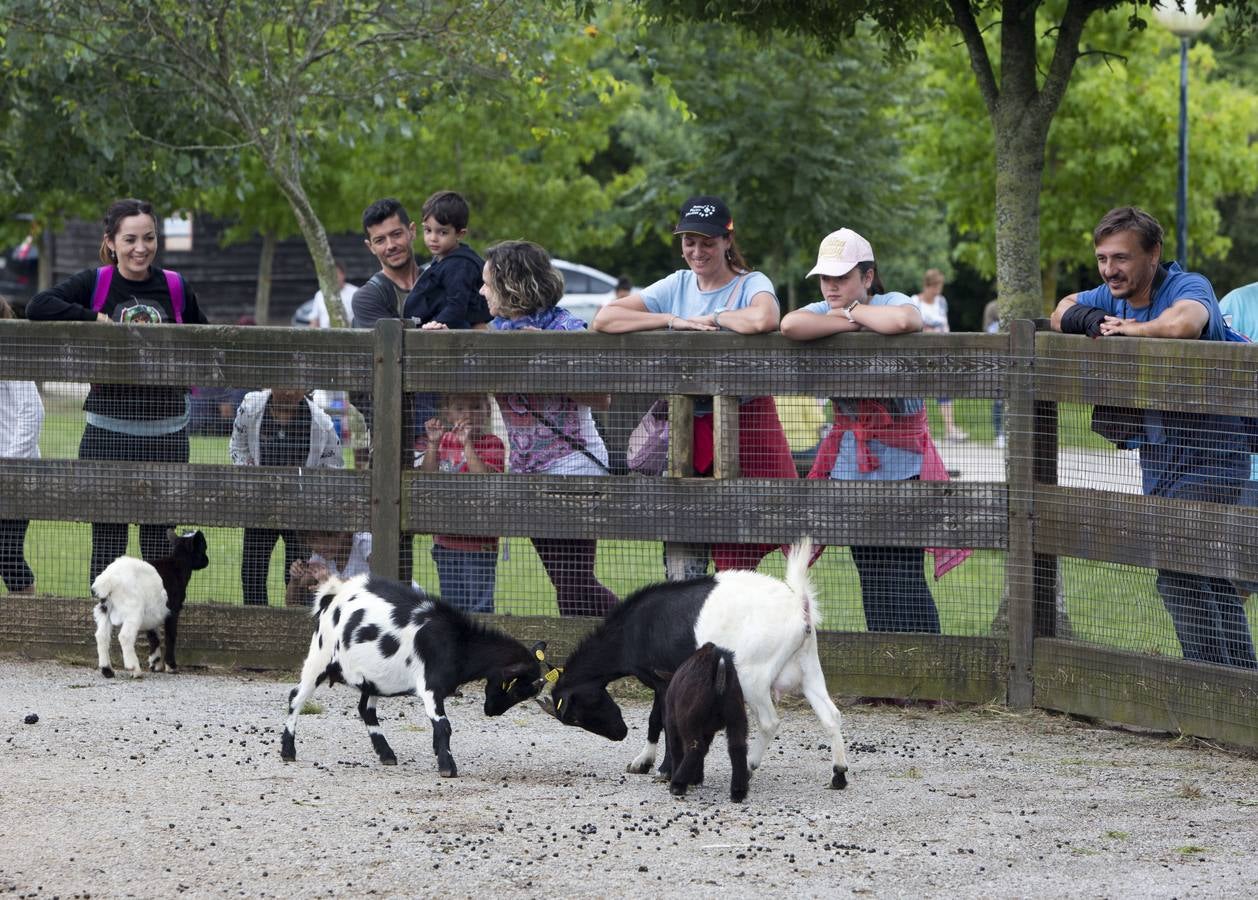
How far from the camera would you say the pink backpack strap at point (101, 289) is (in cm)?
880

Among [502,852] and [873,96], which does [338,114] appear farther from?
[873,96]

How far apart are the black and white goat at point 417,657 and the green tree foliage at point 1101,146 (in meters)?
26.6

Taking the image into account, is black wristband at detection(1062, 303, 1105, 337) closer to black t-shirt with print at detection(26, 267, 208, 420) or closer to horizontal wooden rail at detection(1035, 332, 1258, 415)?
horizontal wooden rail at detection(1035, 332, 1258, 415)

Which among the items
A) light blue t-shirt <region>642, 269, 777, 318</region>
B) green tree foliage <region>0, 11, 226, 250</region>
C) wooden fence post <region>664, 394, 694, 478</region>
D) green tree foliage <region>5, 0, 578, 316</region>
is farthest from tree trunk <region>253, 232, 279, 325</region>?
wooden fence post <region>664, 394, 694, 478</region>

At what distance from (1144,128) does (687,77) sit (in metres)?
8.70

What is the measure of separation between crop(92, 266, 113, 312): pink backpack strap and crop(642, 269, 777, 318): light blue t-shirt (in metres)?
2.83

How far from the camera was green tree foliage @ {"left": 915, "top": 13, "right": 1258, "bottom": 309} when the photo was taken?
32.2 m

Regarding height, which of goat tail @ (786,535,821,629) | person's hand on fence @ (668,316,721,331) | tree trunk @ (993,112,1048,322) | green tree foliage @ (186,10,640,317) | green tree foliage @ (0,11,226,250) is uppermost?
green tree foliage @ (186,10,640,317)

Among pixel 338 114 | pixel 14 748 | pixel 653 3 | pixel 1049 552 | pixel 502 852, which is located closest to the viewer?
pixel 502 852

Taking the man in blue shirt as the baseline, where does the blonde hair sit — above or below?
above

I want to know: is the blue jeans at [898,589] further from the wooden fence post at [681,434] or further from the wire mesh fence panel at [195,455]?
the wire mesh fence panel at [195,455]

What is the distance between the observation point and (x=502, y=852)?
17.6 feet

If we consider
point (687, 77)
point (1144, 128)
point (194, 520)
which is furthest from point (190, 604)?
point (1144, 128)

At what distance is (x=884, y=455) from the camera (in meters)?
7.73
